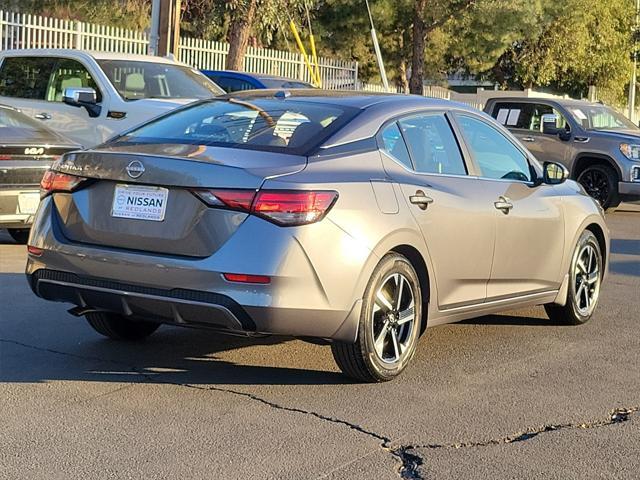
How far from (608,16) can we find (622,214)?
97.7ft

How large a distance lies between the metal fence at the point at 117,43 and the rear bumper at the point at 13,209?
8361 millimetres

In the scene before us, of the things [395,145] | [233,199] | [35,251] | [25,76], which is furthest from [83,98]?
[233,199]

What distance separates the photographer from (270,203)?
4902mm

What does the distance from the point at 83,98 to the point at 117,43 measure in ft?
24.9

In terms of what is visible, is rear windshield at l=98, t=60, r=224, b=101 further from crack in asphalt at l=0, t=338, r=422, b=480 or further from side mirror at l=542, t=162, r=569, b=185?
crack in asphalt at l=0, t=338, r=422, b=480

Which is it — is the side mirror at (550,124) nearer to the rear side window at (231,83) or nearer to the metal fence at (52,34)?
the rear side window at (231,83)

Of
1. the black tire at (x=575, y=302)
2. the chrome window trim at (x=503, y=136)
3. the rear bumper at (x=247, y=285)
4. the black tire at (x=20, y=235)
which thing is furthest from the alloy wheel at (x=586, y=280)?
the black tire at (x=20, y=235)

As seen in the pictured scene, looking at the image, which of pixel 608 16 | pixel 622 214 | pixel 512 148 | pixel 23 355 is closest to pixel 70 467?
pixel 23 355

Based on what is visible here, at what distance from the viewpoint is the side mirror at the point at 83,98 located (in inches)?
455

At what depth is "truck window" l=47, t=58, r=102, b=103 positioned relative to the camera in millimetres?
12438

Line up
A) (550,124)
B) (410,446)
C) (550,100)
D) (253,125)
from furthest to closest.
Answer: (550,100)
(550,124)
(253,125)
(410,446)

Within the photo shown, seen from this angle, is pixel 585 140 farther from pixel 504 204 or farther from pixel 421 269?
pixel 421 269

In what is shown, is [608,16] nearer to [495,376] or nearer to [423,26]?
[423,26]

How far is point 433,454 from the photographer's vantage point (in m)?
4.45
